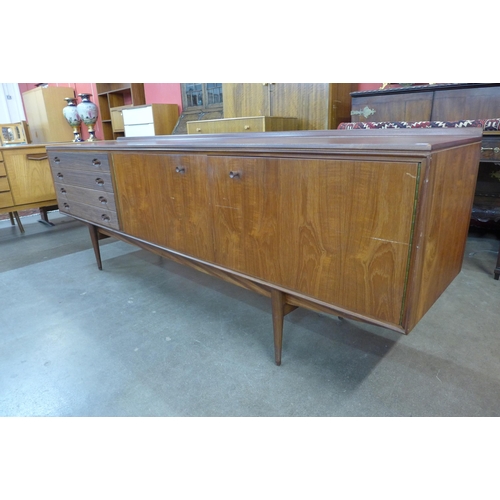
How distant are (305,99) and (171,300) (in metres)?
2.13

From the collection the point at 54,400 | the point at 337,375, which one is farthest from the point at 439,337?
the point at 54,400

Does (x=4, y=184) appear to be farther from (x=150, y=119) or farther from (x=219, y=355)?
(x=219, y=355)

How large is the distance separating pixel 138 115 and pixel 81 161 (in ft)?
9.43

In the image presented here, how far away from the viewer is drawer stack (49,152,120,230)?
5.99 ft

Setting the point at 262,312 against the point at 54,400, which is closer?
the point at 54,400

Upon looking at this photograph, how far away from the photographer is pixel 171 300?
1931mm

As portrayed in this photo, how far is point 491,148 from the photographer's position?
1875 mm

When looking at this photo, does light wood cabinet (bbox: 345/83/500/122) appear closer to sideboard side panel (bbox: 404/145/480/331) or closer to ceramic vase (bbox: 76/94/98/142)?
sideboard side panel (bbox: 404/145/480/331)

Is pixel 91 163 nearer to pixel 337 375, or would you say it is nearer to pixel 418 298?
pixel 337 375

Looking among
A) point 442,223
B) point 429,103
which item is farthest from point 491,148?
point 442,223

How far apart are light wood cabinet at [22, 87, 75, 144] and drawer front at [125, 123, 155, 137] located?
1.65 meters

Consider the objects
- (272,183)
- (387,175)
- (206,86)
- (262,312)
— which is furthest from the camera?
(206,86)

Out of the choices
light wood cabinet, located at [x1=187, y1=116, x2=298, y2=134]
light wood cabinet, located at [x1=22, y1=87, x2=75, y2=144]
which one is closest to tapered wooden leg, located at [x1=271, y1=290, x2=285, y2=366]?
light wood cabinet, located at [x1=187, y1=116, x2=298, y2=134]

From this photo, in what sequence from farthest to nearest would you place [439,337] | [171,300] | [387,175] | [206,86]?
[206,86]
[171,300]
[439,337]
[387,175]
